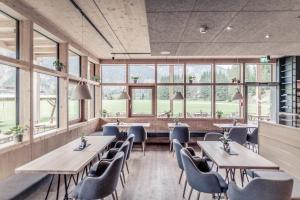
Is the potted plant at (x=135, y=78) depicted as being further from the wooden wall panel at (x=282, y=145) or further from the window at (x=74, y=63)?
the wooden wall panel at (x=282, y=145)

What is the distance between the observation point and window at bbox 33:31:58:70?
4.98 metres

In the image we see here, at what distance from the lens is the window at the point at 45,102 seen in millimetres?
5125

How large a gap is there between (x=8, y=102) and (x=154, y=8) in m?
2.88

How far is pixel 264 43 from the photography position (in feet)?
17.1

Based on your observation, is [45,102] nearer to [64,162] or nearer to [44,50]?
[44,50]

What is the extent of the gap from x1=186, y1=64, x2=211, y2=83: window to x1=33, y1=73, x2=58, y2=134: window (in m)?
4.79

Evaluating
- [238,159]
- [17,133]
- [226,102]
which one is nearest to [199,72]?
[226,102]

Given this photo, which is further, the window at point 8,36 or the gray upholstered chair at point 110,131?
the gray upholstered chair at point 110,131

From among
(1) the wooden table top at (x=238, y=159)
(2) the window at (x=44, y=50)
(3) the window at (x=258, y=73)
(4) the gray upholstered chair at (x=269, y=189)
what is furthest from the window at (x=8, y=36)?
(3) the window at (x=258, y=73)

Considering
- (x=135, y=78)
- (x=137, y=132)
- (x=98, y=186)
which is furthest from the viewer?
(x=135, y=78)

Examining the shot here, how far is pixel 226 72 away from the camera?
878 centimetres

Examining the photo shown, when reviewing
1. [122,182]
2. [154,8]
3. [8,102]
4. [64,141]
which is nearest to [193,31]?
[154,8]

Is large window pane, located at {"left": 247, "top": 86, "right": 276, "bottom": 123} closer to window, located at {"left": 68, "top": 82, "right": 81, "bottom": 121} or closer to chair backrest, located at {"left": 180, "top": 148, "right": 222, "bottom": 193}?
window, located at {"left": 68, "top": 82, "right": 81, "bottom": 121}

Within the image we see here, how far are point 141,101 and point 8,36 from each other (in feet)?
17.8
